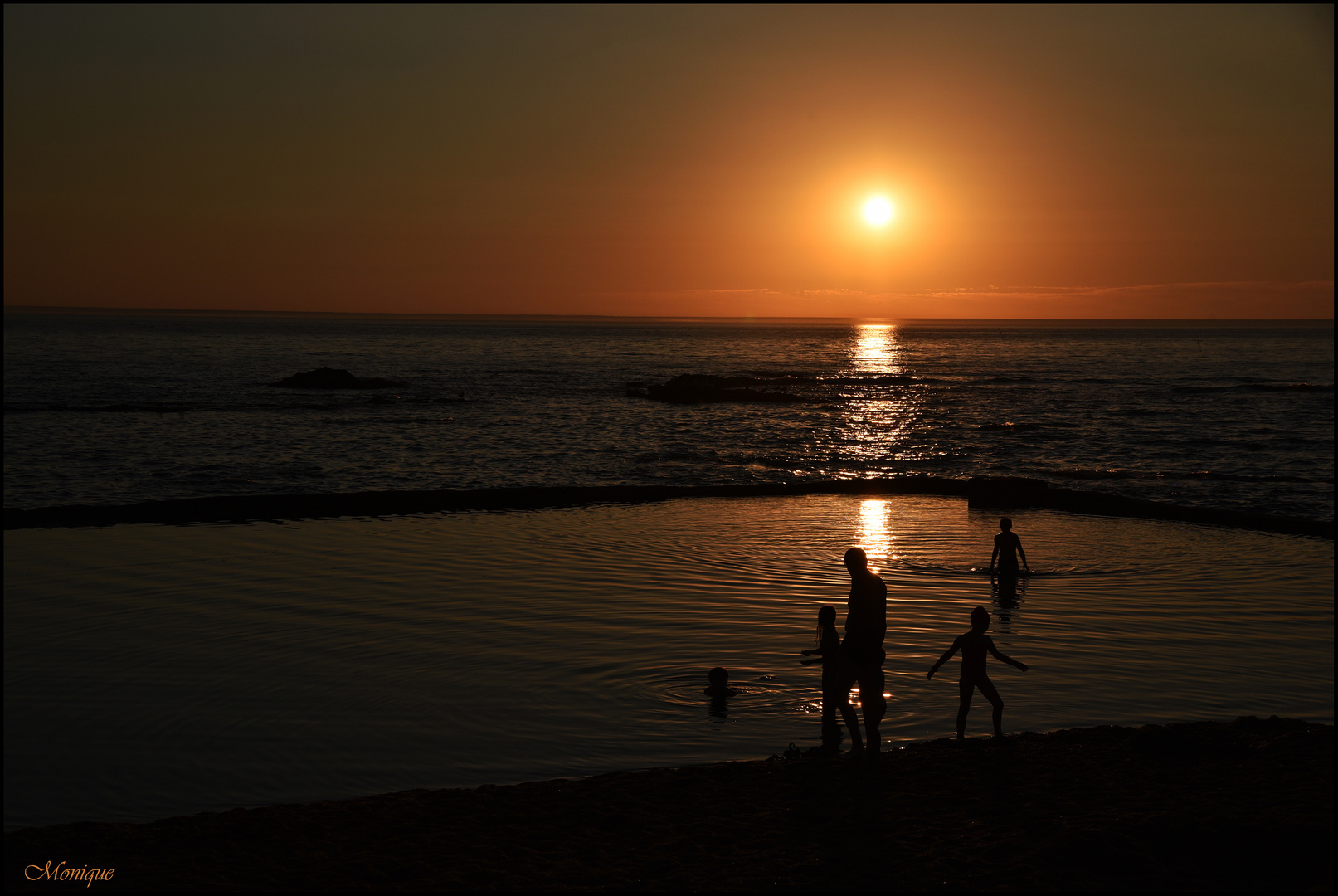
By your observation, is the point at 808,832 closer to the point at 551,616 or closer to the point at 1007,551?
the point at 551,616

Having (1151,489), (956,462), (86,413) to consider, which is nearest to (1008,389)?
(956,462)

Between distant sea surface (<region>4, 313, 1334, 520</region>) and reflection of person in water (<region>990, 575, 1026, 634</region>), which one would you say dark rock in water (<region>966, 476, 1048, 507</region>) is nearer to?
distant sea surface (<region>4, 313, 1334, 520</region>)

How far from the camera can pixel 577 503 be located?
25984 mm

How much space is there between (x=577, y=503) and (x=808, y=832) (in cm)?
1891

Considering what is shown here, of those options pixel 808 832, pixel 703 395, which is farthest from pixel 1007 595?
pixel 703 395

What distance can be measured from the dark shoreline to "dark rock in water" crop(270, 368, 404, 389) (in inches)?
2179

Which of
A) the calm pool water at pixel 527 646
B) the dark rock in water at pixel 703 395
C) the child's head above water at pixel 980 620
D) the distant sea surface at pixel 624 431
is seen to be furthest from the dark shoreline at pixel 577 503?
the dark rock in water at pixel 703 395

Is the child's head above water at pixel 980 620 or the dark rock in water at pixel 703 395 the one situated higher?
the child's head above water at pixel 980 620

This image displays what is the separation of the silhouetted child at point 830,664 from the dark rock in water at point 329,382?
241ft

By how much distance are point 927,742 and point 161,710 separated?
793 cm

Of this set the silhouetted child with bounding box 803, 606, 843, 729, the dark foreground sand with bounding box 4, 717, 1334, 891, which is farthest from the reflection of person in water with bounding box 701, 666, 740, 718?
the dark foreground sand with bounding box 4, 717, 1334, 891

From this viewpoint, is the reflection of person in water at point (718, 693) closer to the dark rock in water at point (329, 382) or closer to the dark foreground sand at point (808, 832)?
the dark foreground sand at point (808, 832)

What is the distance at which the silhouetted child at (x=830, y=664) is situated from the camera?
9.44m

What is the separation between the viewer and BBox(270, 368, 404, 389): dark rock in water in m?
79.1
